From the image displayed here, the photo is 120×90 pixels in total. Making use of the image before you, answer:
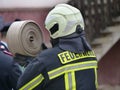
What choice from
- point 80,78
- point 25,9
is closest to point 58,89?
point 80,78

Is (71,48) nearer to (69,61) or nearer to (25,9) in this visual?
(69,61)

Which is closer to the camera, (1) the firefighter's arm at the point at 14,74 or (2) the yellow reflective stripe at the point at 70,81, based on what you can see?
(2) the yellow reflective stripe at the point at 70,81

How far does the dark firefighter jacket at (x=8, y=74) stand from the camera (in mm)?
4418

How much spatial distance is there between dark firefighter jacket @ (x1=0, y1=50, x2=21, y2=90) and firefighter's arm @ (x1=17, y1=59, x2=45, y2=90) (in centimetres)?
58

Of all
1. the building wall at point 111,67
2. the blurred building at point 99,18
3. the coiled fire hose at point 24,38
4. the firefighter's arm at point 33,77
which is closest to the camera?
the firefighter's arm at point 33,77

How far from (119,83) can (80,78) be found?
708cm

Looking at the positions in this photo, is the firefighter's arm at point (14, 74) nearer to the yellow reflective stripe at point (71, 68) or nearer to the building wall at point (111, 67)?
the yellow reflective stripe at point (71, 68)

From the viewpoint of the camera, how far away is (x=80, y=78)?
3.91 m

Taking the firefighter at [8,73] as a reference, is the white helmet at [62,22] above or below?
above

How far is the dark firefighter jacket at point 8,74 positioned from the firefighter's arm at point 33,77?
0.58 m

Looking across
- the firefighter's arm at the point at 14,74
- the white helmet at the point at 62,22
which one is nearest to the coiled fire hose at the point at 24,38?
the firefighter's arm at the point at 14,74

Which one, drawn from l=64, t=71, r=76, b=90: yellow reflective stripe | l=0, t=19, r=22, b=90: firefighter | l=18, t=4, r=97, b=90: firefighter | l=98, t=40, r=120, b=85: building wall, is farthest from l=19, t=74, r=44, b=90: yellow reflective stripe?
l=98, t=40, r=120, b=85: building wall

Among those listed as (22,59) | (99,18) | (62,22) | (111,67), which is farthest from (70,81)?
(111,67)

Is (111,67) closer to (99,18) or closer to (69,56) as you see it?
(99,18)
